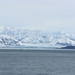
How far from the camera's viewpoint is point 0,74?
5909 cm

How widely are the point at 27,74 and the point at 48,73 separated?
13.4 ft

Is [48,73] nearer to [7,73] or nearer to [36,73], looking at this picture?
[36,73]

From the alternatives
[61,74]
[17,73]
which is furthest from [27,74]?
[61,74]

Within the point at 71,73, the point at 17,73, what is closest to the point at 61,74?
the point at 71,73

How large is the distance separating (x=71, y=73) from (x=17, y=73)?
29.6 feet

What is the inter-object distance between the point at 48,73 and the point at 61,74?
96.0 inches

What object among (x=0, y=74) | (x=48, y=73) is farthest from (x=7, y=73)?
(x=48, y=73)

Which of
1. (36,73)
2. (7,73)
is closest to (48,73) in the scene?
(36,73)

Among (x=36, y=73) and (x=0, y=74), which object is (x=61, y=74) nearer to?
(x=36, y=73)

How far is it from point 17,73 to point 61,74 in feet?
23.4

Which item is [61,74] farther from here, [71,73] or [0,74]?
[0,74]

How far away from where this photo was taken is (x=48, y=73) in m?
62.0

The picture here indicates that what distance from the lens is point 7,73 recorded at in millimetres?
60312

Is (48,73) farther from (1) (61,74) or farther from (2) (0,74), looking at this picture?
(2) (0,74)
